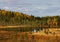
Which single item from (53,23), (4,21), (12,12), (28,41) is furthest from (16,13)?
(28,41)

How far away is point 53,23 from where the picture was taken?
112062 millimetres

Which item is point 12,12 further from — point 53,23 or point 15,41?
point 15,41

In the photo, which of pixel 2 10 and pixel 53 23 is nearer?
pixel 53 23

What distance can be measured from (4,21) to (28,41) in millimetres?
95815

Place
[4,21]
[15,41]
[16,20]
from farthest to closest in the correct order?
[16,20] < [4,21] < [15,41]

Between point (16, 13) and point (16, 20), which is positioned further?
point (16, 13)

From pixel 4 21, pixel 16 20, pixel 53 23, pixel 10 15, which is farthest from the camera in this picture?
pixel 10 15

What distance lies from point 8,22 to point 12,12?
29.9 meters

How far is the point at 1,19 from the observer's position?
124312mm

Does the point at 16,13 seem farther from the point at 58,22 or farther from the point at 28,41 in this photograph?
the point at 28,41

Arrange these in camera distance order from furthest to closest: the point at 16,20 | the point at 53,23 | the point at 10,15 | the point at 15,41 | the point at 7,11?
1. the point at 7,11
2. the point at 10,15
3. the point at 16,20
4. the point at 53,23
5. the point at 15,41

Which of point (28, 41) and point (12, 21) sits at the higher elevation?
point (28, 41)

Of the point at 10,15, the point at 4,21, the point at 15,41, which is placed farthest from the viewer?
the point at 10,15

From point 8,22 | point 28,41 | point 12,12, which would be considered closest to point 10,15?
point 12,12
